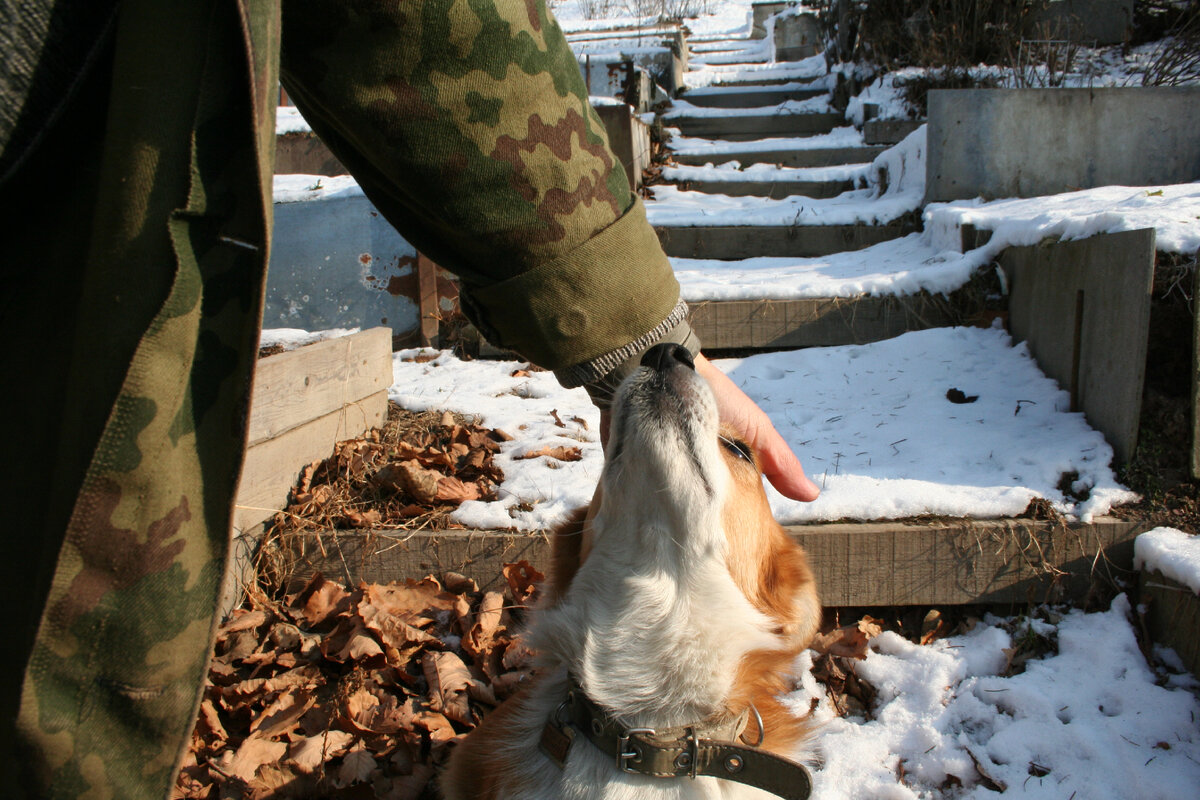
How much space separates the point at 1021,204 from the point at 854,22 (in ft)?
19.0

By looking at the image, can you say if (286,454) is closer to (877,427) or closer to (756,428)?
(756,428)

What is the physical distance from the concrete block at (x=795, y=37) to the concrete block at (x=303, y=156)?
11150 millimetres

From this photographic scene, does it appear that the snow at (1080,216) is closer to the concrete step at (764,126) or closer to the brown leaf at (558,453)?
the brown leaf at (558,453)

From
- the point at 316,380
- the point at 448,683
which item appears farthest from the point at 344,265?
the point at 448,683

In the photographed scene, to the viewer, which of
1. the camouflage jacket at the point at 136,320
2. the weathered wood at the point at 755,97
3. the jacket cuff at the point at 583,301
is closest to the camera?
the camouflage jacket at the point at 136,320

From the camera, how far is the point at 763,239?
19.9 feet

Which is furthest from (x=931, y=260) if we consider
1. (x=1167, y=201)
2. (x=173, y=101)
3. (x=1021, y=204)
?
(x=173, y=101)

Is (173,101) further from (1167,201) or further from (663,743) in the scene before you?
(1167,201)

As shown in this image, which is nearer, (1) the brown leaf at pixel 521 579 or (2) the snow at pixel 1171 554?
(2) the snow at pixel 1171 554

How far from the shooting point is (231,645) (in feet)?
8.82

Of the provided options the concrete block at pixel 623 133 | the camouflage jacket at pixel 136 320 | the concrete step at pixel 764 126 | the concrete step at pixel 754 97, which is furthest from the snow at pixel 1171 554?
the concrete step at pixel 754 97

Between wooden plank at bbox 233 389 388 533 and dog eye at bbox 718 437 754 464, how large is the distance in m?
1.66

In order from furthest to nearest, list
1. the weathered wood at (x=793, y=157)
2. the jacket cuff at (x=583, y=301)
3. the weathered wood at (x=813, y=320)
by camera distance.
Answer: the weathered wood at (x=793, y=157)
the weathered wood at (x=813, y=320)
the jacket cuff at (x=583, y=301)

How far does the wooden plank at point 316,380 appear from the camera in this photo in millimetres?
3016
